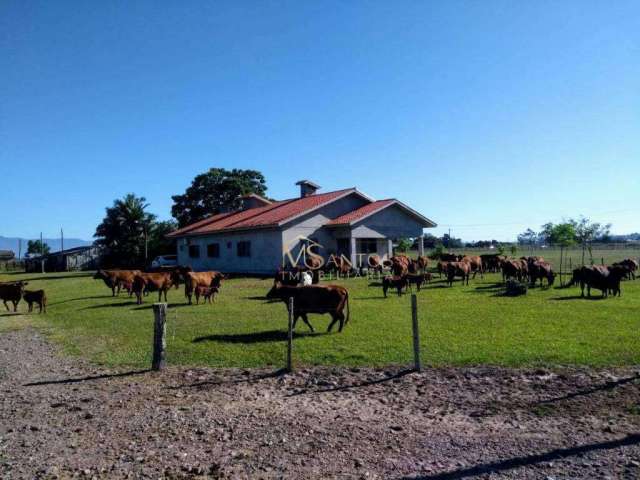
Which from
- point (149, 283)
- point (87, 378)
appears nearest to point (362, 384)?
point (87, 378)

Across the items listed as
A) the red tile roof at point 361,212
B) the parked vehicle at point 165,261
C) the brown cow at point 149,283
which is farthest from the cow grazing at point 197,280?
the parked vehicle at point 165,261

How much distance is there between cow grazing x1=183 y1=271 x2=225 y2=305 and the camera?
1808cm

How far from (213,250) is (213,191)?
18.5 meters

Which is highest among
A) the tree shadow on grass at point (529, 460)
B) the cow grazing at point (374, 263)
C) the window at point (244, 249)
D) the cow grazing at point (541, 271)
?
the window at point (244, 249)

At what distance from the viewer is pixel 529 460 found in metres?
4.98

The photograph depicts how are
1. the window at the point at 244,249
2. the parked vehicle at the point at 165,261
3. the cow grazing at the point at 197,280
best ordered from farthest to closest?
the parked vehicle at the point at 165,261 < the window at the point at 244,249 < the cow grazing at the point at 197,280

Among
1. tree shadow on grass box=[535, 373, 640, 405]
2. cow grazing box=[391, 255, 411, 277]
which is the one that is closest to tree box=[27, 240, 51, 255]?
cow grazing box=[391, 255, 411, 277]

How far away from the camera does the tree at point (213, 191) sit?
51.4m

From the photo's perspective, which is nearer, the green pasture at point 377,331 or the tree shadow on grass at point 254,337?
the green pasture at point 377,331

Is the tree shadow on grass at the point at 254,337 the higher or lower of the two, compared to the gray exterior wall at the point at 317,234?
lower

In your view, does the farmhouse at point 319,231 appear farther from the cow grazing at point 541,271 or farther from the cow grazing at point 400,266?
the cow grazing at point 541,271

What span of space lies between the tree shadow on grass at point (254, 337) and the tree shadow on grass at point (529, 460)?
6.17 meters

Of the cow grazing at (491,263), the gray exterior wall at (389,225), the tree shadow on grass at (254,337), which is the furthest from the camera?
the cow grazing at (491,263)

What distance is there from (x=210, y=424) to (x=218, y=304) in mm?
11486
